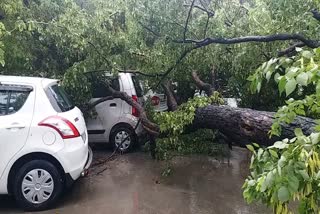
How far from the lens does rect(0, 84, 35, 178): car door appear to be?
4.39m

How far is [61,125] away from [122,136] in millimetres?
3032

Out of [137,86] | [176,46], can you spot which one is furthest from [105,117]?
[176,46]

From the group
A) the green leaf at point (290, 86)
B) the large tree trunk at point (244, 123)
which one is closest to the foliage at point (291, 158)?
the green leaf at point (290, 86)

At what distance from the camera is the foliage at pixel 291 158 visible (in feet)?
4.53

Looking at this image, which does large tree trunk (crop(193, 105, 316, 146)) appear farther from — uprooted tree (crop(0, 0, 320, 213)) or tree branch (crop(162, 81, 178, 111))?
tree branch (crop(162, 81, 178, 111))

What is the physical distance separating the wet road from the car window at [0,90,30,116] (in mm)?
1235

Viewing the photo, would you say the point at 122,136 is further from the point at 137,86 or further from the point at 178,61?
the point at 178,61

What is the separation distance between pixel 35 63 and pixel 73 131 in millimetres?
2694

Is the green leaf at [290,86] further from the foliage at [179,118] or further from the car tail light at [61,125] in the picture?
the foliage at [179,118]

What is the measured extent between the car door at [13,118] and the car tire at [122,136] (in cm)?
311

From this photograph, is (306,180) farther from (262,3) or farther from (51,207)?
(262,3)

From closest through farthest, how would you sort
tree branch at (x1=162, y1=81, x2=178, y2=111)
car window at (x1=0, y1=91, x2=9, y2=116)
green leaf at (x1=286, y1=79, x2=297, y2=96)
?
green leaf at (x1=286, y1=79, x2=297, y2=96)
car window at (x1=0, y1=91, x2=9, y2=116)
tree branch at (x1=162, y1=81, x2=178, y2=111)

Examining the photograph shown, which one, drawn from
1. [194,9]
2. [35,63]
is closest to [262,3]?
[194,9]

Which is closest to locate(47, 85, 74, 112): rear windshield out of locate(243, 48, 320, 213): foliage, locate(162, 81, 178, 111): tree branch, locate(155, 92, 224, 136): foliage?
locate(155, 92, 224, 136): foliage
